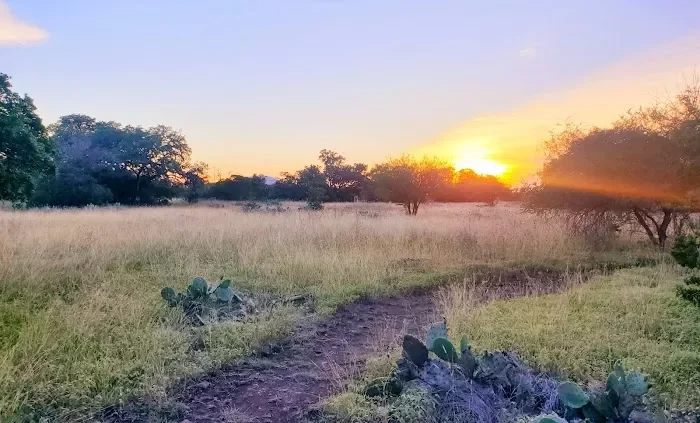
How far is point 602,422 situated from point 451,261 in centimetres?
665

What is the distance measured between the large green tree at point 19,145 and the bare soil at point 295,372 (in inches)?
319

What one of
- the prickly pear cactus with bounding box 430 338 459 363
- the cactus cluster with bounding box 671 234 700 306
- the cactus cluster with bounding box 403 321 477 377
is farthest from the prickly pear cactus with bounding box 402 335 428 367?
the cactus cluster with bounding box 671 234 700 306

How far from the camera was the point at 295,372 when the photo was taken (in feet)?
14.5

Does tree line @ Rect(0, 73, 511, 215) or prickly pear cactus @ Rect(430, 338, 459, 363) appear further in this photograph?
tree line @ Rect(0, 73, 511, 215)

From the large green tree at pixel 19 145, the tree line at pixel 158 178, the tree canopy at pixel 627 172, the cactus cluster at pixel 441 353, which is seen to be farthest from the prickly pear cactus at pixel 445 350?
the tree line at pixel 158 178

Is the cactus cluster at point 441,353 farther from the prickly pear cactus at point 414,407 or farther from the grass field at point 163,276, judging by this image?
the grass field at point 163,276

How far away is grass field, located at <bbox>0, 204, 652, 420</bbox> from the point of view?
3.91 m

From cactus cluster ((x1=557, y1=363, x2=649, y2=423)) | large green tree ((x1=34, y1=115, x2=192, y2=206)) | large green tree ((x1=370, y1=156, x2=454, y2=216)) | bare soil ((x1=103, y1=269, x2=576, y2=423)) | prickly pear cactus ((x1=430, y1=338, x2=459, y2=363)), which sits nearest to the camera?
cactus cluster ((x1=557, y1=363, x2=649, y2=423))

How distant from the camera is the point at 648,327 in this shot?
5.18 m

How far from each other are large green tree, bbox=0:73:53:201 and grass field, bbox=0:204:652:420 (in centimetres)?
111

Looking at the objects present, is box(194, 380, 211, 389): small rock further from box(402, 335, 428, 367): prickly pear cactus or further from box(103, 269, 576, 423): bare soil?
box(402, 335, 428, 367): prickly pear cactus

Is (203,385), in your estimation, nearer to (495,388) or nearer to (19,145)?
(495,388)

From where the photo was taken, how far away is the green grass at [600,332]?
406 cm

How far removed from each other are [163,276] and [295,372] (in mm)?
A: 4173
